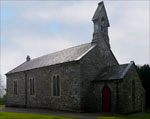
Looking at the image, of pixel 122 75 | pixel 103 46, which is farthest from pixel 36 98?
pixel 122 75

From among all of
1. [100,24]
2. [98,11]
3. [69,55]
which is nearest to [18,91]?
[69,55]

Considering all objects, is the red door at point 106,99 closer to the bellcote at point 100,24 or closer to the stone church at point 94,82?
the stone church at point 94,82

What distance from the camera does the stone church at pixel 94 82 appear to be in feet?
69.4

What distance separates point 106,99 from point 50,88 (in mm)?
8335

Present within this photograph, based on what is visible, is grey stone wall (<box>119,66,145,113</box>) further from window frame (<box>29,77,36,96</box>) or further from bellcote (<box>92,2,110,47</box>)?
window frame (<box>29,77,36,96</box>)

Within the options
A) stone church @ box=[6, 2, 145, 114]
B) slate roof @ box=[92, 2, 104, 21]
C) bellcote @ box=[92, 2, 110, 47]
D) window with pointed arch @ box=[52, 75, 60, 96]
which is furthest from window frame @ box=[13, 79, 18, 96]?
slate roof @ box=[92, 2, 104, 21]

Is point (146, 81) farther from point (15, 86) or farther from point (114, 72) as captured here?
point (15, 86)

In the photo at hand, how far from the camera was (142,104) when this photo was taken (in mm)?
23719

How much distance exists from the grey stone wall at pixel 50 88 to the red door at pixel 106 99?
9.18ft

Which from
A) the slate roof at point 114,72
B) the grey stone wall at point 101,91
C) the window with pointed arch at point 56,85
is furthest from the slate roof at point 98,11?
the window with pointed arch at point 56,85

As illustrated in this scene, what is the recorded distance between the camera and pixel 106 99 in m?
22.0

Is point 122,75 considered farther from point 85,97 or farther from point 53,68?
point 53,68

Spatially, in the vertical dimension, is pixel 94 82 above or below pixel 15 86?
above

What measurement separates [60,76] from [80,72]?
367cm
